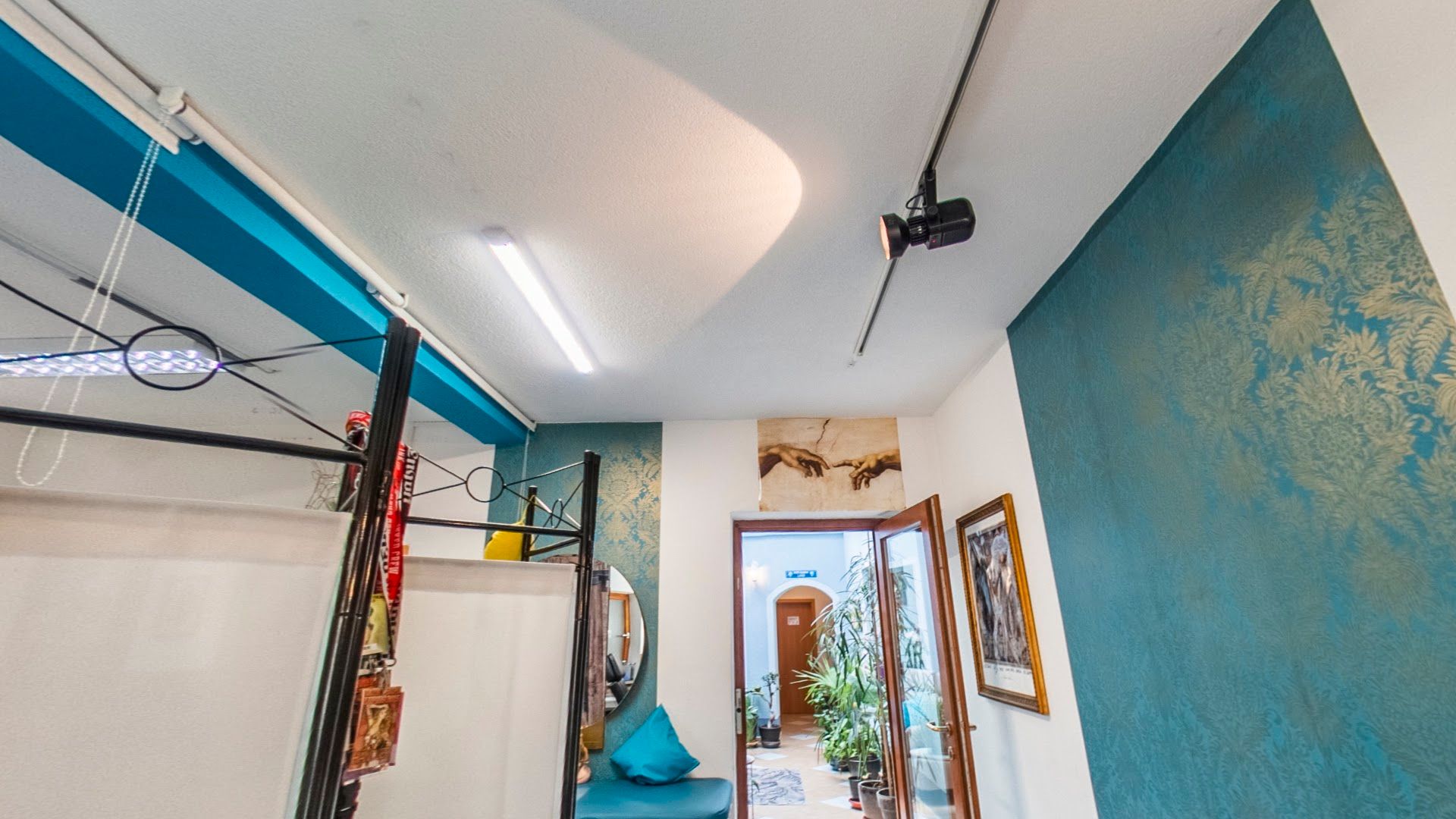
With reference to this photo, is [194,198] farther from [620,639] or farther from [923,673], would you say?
[923,673]

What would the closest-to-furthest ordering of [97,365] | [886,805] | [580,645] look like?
[580,645], [97,365], [886,805]

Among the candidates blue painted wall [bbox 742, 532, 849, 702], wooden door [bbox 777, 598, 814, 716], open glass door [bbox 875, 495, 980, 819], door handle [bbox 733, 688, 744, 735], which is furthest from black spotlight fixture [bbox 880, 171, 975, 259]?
wooden door [bbox 777, 598, 814, 716]

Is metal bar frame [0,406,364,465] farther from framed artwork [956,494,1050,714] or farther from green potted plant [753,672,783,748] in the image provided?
green potted plant [753,672,783,748]

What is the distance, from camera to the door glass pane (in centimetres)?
332

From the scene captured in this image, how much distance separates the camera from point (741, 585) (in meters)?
4.18

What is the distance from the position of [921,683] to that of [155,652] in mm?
3670

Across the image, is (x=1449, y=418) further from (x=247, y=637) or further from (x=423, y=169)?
(x=423, y=169)

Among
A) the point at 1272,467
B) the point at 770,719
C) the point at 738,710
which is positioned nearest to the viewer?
the point at 1272,467

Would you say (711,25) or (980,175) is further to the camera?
(980,175)

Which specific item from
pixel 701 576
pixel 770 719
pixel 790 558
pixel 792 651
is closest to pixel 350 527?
pixel 701 576

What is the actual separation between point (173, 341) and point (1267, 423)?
415cm

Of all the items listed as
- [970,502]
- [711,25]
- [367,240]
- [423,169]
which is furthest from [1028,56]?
[970,502]

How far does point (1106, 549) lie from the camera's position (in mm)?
2287

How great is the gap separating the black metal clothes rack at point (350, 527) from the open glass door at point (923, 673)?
9.45ft
